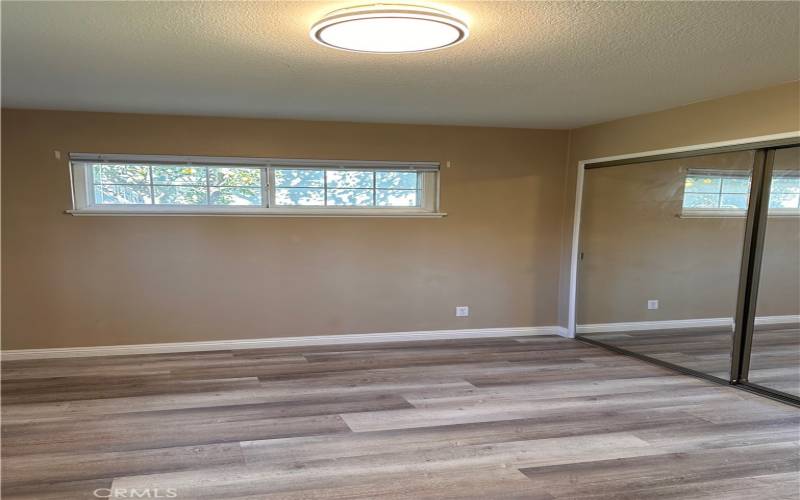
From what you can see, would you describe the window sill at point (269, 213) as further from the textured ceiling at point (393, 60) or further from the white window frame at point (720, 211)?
the white window frame at point (720, 211)

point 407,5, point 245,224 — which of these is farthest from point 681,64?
point 245,224

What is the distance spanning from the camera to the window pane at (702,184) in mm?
3811

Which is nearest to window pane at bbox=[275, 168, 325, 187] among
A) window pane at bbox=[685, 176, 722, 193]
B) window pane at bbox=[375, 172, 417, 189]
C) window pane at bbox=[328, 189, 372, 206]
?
window pane at bbox=[328, 189, 372, 206]

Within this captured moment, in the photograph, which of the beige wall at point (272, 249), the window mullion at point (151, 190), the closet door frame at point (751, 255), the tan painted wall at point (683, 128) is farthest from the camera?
the window mullion at point (151, 190)

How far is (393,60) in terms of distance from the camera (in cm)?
264

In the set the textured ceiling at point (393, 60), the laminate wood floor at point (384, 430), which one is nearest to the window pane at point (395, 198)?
the textured ceiling at point (393, 60)

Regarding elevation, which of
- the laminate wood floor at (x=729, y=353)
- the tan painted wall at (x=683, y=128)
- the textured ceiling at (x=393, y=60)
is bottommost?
the laminate wood floor at (x=729, y=353)

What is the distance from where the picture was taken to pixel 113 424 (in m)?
2.97

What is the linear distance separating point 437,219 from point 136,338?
2909 mm

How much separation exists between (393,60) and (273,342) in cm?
295

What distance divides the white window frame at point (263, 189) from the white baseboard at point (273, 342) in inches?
45.5

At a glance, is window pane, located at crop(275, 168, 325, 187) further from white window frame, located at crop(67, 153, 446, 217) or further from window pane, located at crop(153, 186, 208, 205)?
window pane, located at crop(153, 186, 208, 205)

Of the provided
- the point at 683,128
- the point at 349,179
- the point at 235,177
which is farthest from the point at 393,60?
the point at 683,128

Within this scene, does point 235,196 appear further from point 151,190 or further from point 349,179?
point 349,179
